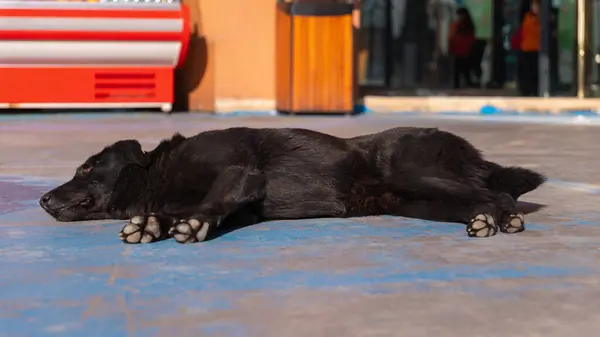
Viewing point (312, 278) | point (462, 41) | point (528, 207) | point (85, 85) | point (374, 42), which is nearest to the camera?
point (312, 278)

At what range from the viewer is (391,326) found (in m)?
1.59

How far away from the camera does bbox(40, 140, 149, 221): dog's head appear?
8.83ft

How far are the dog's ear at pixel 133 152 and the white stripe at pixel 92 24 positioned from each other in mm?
5440

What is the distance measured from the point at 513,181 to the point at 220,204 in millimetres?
958

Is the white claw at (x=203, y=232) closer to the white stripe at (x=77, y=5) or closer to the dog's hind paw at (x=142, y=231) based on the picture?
the dog's hind paw at (x=142, y=231)

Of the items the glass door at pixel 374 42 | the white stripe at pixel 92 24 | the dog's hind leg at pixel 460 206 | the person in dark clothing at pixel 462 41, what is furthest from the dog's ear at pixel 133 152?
the person in dark clothing at pixel 462 41

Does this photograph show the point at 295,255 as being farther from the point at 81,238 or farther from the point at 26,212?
the point at 26,212

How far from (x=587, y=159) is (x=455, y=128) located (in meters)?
2.12

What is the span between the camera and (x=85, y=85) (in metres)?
8.23

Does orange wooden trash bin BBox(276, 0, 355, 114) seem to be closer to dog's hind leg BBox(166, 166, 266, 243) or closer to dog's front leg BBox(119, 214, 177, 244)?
dog's hind leg BBox(166, 166, 266, 243)

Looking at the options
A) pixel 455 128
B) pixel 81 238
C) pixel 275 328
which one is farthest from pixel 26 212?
pixel 455 128

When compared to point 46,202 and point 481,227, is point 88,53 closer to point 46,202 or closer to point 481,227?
point 46,202

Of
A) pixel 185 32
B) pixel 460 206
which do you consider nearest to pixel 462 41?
pixel 185 32

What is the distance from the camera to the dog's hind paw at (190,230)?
2.39 m
